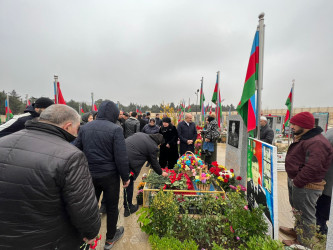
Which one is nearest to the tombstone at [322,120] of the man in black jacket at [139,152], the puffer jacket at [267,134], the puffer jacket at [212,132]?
the puffer jacket at [267,134]

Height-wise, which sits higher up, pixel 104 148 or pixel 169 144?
pixel 104 148

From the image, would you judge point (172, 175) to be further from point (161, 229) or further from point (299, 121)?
point (299, 121)

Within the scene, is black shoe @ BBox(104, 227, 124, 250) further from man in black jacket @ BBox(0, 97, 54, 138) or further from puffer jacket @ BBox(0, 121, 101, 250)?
man in black jacket @ BBox(0, 97, 54, 138)

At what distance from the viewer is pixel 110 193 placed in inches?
96.7

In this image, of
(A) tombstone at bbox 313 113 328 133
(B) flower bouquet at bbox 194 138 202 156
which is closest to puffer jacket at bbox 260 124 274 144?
(B) flower bouquet at bbox 194 138 202 156

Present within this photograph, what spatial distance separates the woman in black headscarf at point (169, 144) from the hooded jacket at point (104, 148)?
3.18 m

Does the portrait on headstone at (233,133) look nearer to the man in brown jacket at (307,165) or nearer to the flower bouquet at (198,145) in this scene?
the man in brown jacket at (307,165)

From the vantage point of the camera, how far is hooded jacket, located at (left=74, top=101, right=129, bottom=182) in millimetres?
2379

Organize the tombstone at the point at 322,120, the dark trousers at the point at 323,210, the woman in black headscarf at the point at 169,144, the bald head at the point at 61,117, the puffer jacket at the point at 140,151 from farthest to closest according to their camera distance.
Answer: the tombstone at the point at 322,120 → the woman in black headscarf at the point at 169,144 → the puffer jacket at the point at 140,151 → the dark trousers at the point at 323,210 → the bald head at the point at 61,117

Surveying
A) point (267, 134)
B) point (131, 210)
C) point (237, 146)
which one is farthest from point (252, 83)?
point (131, 210)

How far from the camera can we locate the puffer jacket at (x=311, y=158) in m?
2.15

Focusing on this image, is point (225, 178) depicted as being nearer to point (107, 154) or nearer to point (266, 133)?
point (266, 133)

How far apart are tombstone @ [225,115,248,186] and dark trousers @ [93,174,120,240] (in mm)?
2480

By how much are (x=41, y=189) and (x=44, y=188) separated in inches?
0.7
